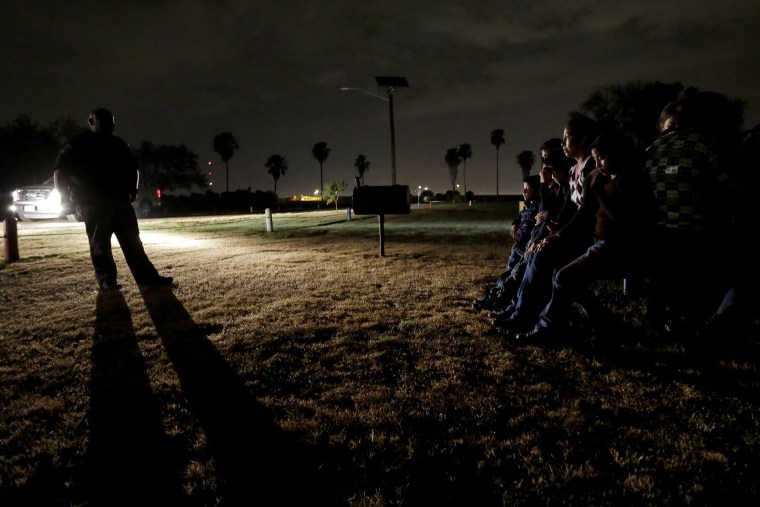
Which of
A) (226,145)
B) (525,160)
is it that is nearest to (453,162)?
(525,160)

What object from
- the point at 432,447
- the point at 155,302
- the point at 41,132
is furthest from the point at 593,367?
Answer: the point at 41,132

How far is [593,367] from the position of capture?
293cm

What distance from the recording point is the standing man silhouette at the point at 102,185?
194 inches

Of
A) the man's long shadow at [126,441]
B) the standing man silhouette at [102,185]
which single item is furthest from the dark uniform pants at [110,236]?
the man's long shadow at [126,441]

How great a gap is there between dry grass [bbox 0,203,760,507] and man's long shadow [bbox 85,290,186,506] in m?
0.01

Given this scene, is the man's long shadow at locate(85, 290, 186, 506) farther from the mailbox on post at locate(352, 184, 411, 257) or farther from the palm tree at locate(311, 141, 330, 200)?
the palm tree at locate(311, 141, 330, 200)

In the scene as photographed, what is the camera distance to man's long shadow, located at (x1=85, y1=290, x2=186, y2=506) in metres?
1.78

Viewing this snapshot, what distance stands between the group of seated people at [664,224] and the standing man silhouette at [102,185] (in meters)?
4.94

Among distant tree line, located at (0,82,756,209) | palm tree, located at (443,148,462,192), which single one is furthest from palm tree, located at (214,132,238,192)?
palm tree, located at (443,148,462,192)

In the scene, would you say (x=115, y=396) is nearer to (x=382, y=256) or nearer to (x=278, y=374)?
(x=278, y=374)

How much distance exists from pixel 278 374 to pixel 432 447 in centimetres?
130

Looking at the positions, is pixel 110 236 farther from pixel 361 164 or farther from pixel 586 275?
pixel 361 164

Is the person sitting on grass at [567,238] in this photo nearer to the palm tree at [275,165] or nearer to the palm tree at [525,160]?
the palm tree at [275,165]

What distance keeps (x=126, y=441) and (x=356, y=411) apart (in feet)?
3.94
